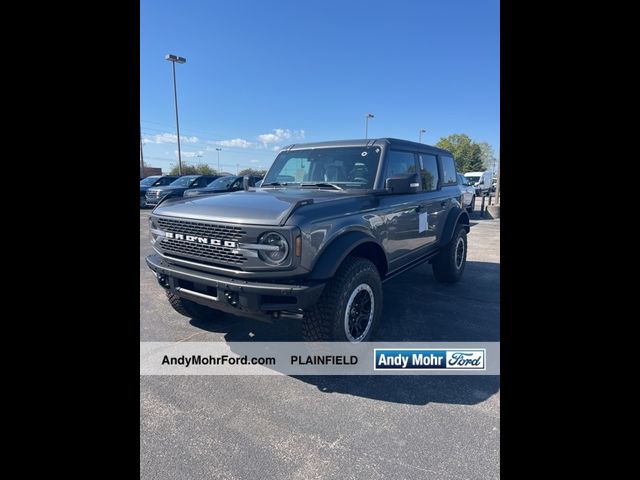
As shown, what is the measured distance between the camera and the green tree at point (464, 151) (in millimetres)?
67375

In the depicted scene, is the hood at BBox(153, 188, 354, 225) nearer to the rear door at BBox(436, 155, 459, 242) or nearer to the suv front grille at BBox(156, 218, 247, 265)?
the suv front grille at BBox(156, 218, 247, 265)

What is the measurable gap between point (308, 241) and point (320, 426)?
4.02 ft

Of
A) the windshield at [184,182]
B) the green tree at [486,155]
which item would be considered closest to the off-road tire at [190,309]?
the windshield at [184,182]

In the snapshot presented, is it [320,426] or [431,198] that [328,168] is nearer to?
[431,198]

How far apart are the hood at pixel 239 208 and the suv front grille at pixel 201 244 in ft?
0.21

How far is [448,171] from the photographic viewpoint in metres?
5.47

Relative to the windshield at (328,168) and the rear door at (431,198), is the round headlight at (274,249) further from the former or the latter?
the rear door at (431,198)

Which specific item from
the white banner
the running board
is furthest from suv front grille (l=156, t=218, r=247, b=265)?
the running board
